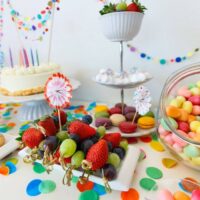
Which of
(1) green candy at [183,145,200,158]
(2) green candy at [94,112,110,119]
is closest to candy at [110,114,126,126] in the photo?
(2) green candy at [94,112,110,119]

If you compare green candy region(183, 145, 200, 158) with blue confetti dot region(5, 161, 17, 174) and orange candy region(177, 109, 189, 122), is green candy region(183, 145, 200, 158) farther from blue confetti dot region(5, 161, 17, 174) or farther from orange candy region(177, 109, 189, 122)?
blue confetti dot region(5, 161, 17, 174)

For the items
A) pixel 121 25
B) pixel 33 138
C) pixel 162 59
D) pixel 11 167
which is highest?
pixel 121 25

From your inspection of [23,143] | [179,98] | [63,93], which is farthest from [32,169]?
[179,98]

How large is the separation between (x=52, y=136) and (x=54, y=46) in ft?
2.20

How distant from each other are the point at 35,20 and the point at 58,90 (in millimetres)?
704

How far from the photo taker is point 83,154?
0.42m

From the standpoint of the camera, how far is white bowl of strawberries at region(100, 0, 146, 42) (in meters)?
0.60

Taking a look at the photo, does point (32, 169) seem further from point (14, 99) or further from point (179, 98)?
point (179, 98)

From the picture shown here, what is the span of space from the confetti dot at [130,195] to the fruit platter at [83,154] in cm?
2

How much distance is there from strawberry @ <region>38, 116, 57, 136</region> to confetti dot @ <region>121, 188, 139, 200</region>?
0.21 metres

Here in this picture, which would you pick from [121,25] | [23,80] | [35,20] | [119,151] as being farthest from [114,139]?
[35,20]

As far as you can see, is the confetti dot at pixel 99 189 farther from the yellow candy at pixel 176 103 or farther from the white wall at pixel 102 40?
the white wall at pixel 102 40

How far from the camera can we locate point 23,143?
1.57 ft

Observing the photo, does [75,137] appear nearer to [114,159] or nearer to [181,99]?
[114,159]
